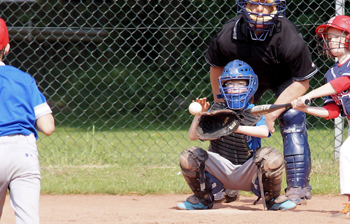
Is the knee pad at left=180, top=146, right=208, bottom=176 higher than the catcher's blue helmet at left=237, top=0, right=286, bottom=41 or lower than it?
lower

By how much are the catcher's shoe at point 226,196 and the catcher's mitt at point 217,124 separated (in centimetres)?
67

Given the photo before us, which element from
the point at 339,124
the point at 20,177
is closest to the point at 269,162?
the point at 20,177

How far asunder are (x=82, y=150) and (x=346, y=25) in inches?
145

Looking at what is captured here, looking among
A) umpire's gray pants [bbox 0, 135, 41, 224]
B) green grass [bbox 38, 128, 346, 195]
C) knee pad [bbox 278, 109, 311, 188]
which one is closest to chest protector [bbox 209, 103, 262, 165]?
knee pad [bbox 278, 109, 311, 188]

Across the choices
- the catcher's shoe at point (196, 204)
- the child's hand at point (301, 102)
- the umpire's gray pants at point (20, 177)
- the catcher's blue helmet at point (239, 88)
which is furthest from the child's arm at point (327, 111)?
the umpire's gray pants at point (20, 177)

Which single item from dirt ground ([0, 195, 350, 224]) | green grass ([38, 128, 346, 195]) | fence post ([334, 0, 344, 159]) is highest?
fence post ([334, 0, 344, 159])

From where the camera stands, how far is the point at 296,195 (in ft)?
12.6

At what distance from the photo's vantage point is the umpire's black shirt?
379 cm

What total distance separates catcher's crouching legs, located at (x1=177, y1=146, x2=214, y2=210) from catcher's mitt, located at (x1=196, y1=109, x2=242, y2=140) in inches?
7.5

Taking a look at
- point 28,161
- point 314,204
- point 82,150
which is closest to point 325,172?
point 314,204

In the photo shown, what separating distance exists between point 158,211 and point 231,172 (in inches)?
25.5

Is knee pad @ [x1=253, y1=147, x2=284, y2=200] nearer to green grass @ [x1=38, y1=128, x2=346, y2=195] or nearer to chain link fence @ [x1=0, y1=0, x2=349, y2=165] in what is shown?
green grass @ [x1=38, y1=128, x2=346, y2=195]

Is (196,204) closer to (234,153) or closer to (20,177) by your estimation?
(234,153)

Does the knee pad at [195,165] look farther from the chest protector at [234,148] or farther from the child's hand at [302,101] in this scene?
the child's hand at [302,101]
